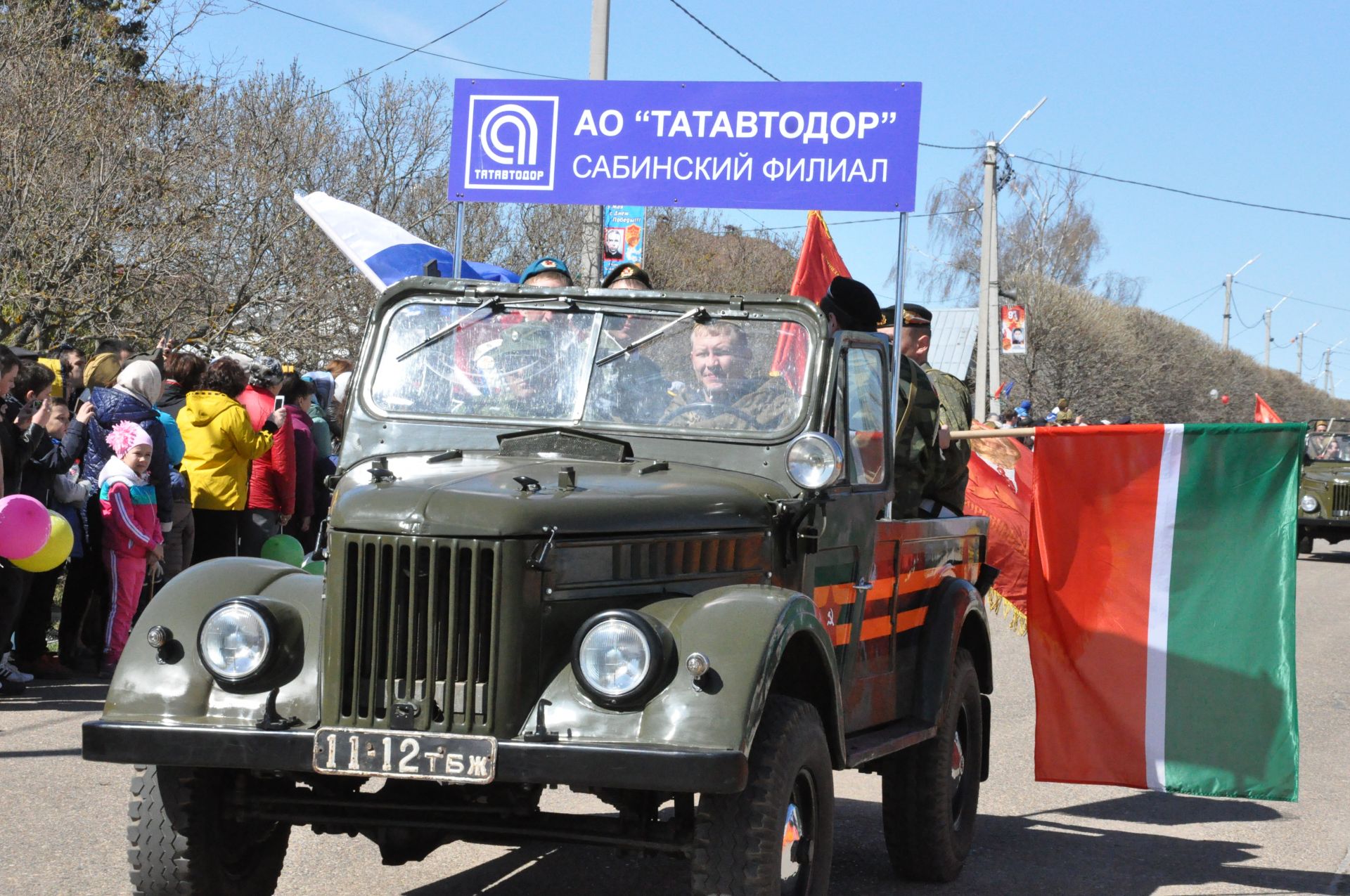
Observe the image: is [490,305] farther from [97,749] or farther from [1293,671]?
[1293,671]

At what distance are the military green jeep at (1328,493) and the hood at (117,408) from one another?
17.3m

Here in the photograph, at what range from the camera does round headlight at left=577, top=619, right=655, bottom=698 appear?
12.3 feet

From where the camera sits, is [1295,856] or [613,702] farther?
[1295,856]

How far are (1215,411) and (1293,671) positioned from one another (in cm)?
5449

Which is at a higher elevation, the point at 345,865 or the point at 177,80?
the point at 177,80

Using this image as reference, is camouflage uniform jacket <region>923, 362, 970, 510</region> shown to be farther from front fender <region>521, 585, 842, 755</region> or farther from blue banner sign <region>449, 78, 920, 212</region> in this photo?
front fender <region>521, 585, 842, 755</region>

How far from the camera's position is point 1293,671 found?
6078mm

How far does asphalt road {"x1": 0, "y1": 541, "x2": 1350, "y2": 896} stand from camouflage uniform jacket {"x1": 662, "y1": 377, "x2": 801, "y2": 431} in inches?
67.7

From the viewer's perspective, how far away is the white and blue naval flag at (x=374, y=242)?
9719mm

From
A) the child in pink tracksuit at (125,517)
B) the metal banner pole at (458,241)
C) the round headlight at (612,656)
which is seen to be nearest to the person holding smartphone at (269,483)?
the child in pink tracksuit at (125,517)

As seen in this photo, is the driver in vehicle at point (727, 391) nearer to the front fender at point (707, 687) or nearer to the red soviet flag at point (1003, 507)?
the front fender at point (707, 687)

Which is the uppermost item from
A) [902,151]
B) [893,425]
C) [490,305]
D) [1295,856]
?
[902,151]

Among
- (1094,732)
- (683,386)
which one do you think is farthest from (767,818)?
(1094,732)

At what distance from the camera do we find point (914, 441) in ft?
20.7
